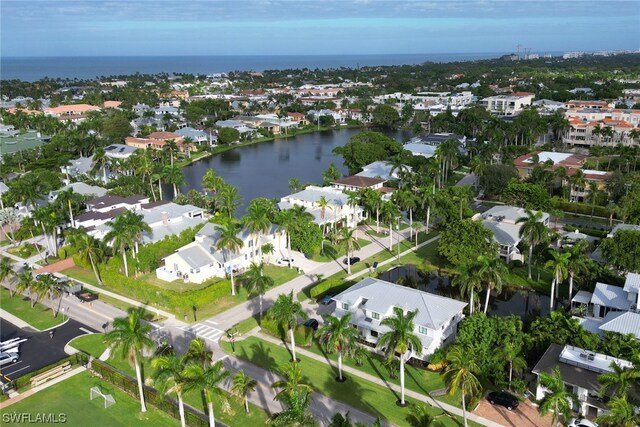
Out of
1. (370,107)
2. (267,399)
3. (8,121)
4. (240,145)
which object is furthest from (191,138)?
(267,399)

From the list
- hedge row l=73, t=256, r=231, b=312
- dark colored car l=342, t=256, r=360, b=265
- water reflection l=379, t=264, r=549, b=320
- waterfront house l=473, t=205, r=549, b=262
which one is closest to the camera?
hedge row l=73, t=256, r=231, b=312

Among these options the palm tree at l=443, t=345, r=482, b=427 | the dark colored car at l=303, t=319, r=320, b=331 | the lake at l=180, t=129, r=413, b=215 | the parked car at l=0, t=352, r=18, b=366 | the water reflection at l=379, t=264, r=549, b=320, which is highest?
the palm tree at l=443, t=345, r=482, b=427

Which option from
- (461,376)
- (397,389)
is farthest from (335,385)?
(461,376)

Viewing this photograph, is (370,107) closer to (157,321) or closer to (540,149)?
(540,149)

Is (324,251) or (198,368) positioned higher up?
(198,368)

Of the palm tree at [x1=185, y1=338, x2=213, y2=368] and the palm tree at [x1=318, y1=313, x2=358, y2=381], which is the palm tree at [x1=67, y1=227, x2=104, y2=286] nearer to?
the palm tree at [x1=185, y1=338, x2=213, y2=368]

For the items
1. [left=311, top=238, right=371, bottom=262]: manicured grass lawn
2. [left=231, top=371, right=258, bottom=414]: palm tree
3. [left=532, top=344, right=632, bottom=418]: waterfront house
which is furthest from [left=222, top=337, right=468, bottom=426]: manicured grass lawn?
[left=311, top=238, right=371, bottom=262]: manicured grass lawn

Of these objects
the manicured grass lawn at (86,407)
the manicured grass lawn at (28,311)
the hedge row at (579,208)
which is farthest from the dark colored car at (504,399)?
the hedge row at (579,208)
